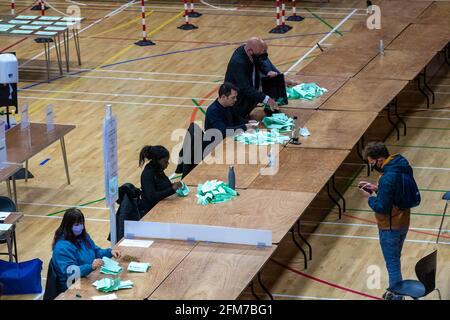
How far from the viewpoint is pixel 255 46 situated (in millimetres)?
14852

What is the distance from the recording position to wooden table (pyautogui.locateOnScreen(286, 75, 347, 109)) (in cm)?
1544

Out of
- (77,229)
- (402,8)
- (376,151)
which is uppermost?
(376,151)

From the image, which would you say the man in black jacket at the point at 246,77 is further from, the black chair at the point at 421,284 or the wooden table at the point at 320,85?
the black chair at the point at 421,284

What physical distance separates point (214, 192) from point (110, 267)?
6.81 feet

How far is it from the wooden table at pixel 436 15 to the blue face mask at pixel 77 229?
10.8 meters

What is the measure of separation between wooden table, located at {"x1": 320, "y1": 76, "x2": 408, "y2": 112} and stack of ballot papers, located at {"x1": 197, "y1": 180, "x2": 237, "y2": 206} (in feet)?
11.2

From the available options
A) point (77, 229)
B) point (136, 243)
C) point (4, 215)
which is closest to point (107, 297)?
point (77, 229)

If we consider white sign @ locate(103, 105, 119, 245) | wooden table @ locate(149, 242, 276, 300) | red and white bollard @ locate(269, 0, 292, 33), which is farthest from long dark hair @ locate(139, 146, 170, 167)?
red and white bollard @ locate(269, 0, 292, 33)

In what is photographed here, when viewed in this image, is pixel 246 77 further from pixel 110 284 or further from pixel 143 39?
pixel 143 39

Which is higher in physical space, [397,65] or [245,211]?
[245,211]

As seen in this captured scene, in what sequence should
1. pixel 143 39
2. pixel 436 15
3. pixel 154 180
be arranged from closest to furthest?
pixel 154 180 < pixel 436 15 < pixel 143 39

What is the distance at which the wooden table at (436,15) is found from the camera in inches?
786

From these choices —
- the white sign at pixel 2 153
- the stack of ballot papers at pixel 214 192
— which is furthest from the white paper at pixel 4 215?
the stack of ballot papers at pixel 214 192

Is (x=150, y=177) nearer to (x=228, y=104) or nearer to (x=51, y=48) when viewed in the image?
(x=228, y=104)
